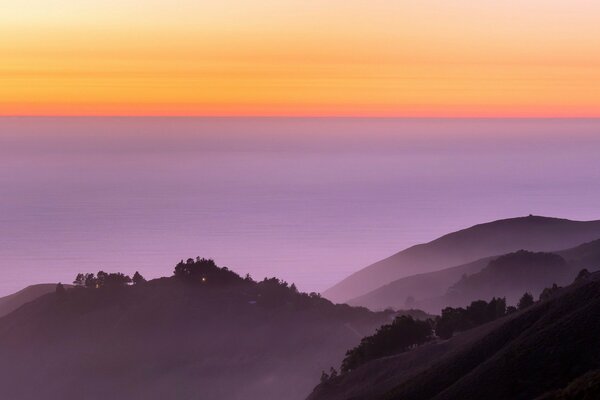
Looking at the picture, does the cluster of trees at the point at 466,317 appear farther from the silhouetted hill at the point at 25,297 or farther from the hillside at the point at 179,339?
the silhouetted hill at the point at 25,297

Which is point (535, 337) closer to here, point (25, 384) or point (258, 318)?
point (258, 318)

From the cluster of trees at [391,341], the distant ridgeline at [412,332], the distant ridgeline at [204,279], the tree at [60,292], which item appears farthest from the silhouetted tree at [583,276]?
the tree at [60,292]

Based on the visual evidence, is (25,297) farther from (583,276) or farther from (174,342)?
(583,276)

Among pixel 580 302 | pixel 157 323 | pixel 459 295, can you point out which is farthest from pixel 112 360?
pixel 580 302

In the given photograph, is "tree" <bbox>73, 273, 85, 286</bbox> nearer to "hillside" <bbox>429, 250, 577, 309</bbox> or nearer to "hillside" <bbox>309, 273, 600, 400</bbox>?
"hillside" <bbox>429, 250, 577, 309</bbox>

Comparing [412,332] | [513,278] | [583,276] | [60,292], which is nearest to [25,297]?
[60,292]

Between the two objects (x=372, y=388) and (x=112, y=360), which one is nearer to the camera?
(x=372, y=388)
